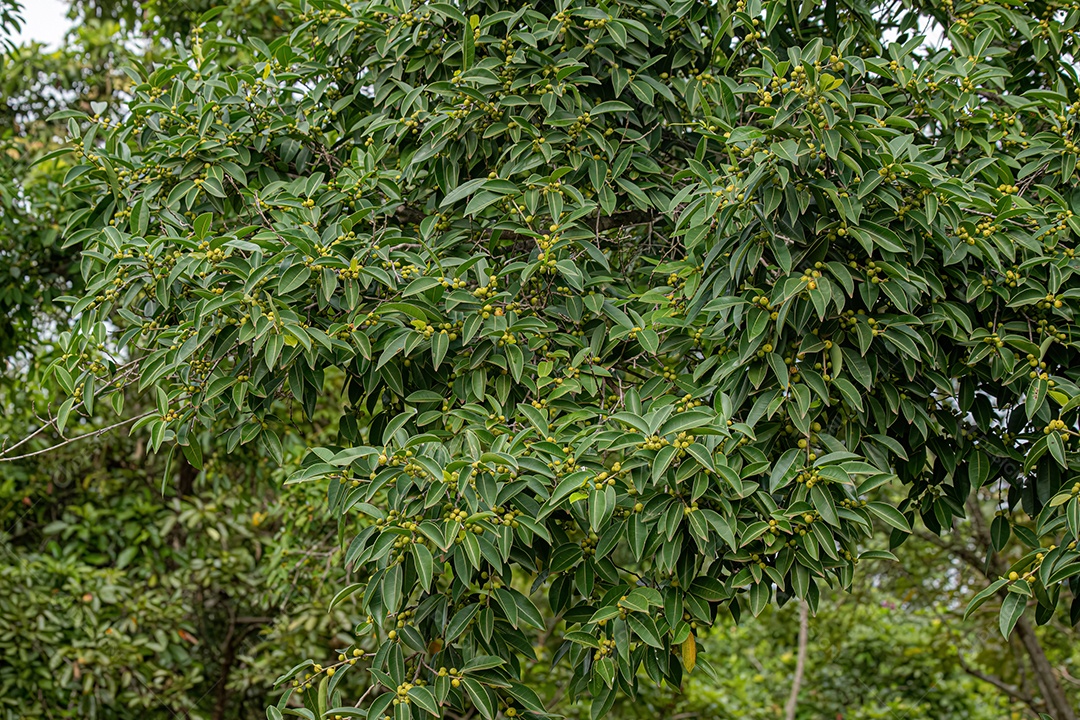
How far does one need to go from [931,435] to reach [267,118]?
2.22 m

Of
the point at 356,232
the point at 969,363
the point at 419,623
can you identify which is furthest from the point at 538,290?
the point at 969,363

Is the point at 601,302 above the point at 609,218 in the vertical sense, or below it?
below

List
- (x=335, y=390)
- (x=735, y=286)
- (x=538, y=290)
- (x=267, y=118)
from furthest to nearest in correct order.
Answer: (x=335, y=390) → (x=267, y=118) → (x=538, y=290) → (x=735, y=286)

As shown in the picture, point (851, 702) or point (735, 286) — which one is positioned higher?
point (735, 286)

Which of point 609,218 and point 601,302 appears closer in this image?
point 601,302

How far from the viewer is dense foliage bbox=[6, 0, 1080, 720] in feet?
7.40

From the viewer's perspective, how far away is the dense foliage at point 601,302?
226cm

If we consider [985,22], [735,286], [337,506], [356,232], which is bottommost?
[337,506]

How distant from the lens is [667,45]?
313 centimetres

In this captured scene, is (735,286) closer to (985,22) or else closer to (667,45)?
(667,45)

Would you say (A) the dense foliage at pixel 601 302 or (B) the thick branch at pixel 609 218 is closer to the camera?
(A) the dense foliage at pixel 601 302

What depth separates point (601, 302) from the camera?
8.88ft

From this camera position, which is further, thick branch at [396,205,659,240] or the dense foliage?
thick branch at [396,205,659,240]

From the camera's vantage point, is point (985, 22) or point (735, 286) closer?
point (735, 286)
